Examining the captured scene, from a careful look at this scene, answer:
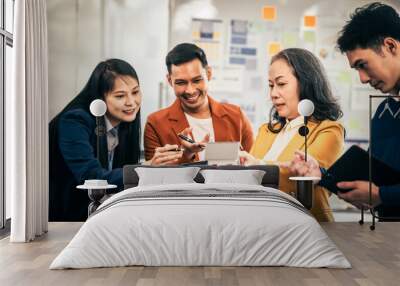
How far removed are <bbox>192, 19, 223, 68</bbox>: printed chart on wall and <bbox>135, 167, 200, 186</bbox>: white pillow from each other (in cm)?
157

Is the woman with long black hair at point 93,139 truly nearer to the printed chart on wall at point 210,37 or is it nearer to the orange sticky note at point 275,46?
the printed chart on wall at point 210,37

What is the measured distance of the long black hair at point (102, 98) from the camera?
7.21 metres

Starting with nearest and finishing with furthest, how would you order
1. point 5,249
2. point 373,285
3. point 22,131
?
point 373,285 → point 5,249 → point 22,131

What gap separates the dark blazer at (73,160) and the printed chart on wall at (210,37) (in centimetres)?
156

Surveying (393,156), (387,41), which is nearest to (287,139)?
(393,156)

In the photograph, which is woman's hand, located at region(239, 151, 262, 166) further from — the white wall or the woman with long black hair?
the woman with long black hair

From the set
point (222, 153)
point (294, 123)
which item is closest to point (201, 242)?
point (222, 153)

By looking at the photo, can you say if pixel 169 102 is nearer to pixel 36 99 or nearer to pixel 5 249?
pixel 36 99

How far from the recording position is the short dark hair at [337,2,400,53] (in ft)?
Answer: 23.9

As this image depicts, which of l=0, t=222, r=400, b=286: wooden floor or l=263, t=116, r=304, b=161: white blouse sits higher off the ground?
l=263, t=116, r=304, b=161: white blouse

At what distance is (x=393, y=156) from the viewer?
23.6 ft

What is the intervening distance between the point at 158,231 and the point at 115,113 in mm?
3227

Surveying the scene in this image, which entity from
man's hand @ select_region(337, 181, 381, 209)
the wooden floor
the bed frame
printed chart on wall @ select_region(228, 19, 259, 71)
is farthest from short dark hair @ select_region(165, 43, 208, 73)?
the wooden floor

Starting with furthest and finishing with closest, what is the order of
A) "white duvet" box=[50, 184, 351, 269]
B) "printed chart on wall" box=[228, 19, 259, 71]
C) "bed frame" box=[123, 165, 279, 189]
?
1. "printed chart on wall" box=[228, 19, 259, 71]
2. "bed frame" box=[123, 165, 279, 189]
3. "white duvet" box=[50, 184, 351, 269]
